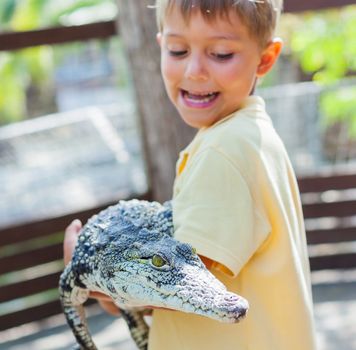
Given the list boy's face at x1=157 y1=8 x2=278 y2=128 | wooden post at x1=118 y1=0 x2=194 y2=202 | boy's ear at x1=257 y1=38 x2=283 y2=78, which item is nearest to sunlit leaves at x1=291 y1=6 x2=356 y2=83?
wooden post at x1=118 y1=0 x2=194 y2=202

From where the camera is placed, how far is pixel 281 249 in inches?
44.0

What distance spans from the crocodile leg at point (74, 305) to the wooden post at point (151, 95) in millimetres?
1546

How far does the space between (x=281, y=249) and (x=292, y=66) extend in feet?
17.0

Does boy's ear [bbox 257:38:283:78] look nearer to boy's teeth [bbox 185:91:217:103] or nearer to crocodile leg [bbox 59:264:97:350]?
boy's teeth [bbox 185:91:217:103]

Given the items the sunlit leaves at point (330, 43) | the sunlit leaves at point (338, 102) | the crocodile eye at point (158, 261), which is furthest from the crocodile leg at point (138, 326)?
the sunlit leaves at point (330, 43)

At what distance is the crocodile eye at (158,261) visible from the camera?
1046mm

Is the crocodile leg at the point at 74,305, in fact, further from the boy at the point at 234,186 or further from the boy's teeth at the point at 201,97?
the boy's teeth at the point at 201,97

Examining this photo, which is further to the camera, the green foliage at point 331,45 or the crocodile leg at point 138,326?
the green foliage at point 331,45

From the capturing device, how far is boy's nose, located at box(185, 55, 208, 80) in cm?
114

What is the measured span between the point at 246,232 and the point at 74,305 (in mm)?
511

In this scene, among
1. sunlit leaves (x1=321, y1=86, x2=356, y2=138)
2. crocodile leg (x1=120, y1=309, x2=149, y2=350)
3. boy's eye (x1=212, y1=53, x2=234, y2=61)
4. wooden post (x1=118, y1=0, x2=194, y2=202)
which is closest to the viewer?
boy's eye (x1=212, y1=53, x2=234, y2=61)

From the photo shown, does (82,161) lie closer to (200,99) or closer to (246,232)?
(200,99)

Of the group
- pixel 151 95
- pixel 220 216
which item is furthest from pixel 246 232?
pixel 151 95

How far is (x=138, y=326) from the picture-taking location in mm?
1423
